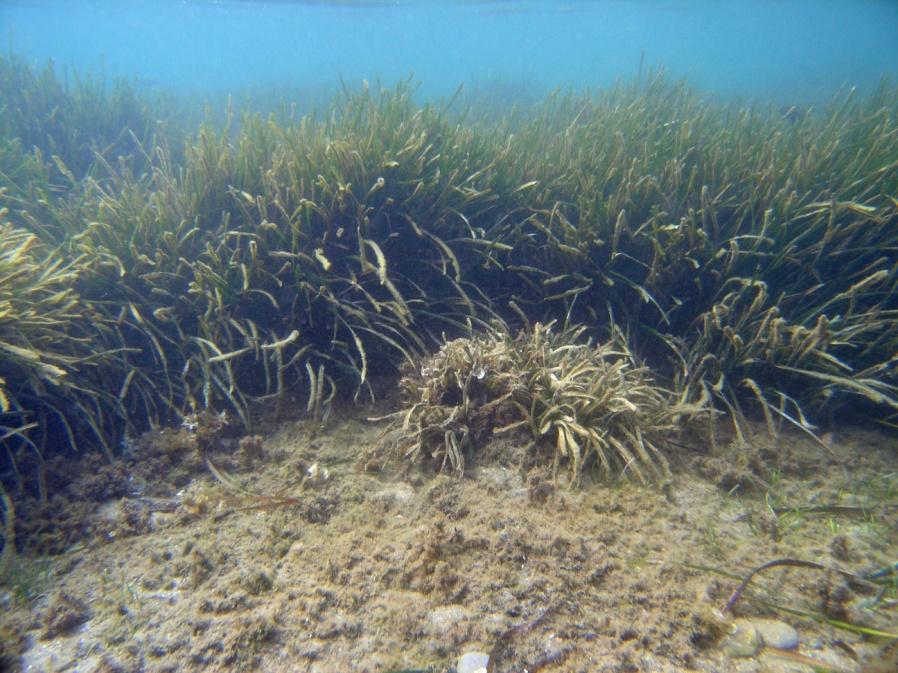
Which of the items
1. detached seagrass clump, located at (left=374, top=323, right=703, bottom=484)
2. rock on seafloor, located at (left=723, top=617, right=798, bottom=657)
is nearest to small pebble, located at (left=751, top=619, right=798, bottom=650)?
rock on seafloor, located at (left=723, top=617, right=798, bottom=657)

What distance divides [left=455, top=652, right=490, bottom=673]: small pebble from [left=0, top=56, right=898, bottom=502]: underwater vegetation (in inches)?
44.5

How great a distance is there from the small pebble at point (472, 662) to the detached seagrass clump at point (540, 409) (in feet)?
3.63

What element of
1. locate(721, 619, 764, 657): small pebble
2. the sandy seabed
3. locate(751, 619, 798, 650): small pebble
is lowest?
the sandy seabed

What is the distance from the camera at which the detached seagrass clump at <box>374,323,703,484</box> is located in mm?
2902

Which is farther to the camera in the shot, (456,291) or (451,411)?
(456,291)

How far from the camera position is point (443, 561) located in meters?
2.34

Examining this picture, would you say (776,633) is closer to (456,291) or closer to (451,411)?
(451,411)

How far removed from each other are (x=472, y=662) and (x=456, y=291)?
2933 millimetres

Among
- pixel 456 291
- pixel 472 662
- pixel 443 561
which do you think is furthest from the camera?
pixel 456 291

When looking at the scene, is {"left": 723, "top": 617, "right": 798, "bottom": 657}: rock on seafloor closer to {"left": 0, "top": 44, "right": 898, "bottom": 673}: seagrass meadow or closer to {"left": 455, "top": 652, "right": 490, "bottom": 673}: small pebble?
{"left": 0, "top": 44, "right": 898, "bottom": 673}: seagrass meadow

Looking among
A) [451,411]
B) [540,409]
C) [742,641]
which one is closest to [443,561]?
[451,411]

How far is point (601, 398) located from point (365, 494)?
5.27ft

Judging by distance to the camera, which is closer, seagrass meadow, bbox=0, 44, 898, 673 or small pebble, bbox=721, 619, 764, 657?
small pebble, bbox=721, 619, 764, 657

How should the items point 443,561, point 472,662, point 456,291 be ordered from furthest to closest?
1. point 456,291
2. point 443,561
3. point 472,662
